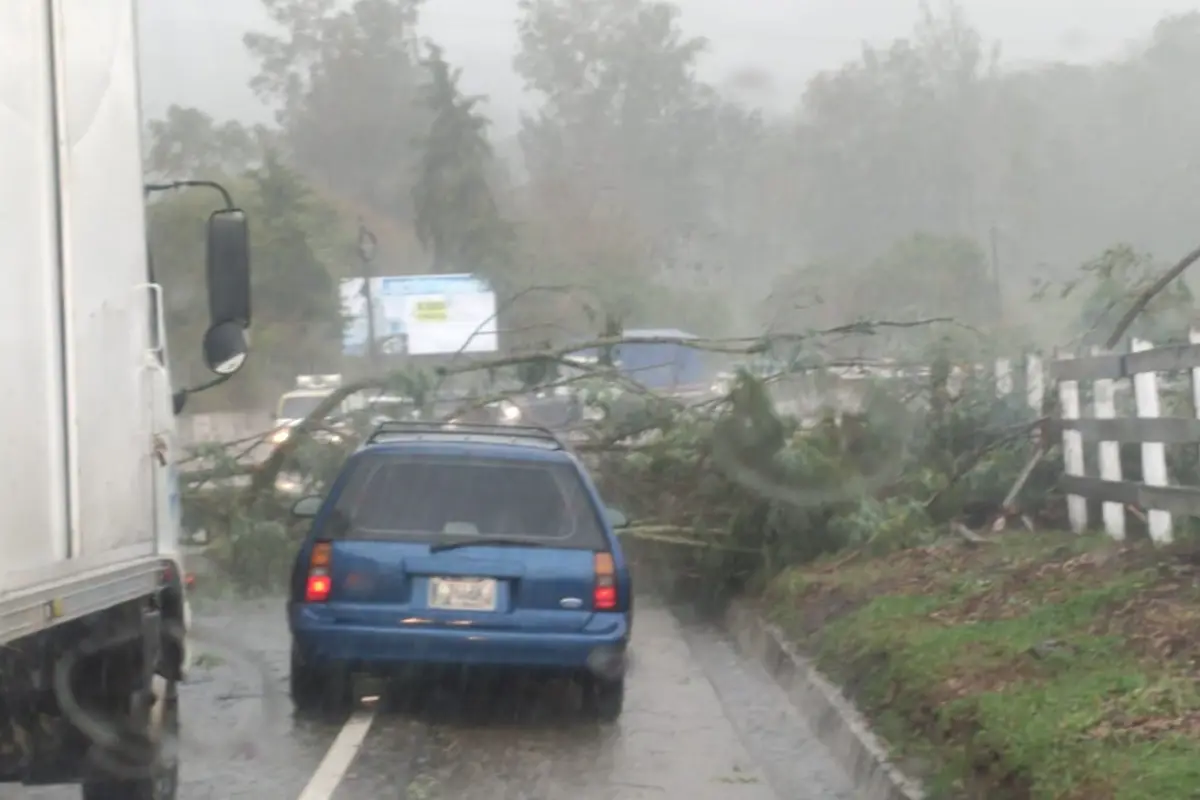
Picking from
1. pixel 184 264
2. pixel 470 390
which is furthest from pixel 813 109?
pixel 470 390

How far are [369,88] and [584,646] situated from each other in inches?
920

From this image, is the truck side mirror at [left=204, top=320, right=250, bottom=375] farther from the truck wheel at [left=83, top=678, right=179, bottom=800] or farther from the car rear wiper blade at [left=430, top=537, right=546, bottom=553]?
the car rear wiper blade at [left=430, top=537, right=546, bottom=553]

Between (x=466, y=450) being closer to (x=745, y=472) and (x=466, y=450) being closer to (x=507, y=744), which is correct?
(x=507, y=744)

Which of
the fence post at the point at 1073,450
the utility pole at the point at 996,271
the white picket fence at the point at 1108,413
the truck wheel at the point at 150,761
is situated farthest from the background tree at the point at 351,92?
the truck wheel at the point at 150,761

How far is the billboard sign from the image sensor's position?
26.7m

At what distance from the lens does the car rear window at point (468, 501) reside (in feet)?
30.5

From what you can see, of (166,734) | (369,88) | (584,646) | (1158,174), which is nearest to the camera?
(166,734)

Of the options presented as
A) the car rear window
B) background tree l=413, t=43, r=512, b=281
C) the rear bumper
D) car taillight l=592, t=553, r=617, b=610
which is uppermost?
background tree l=413, t=43, r=512, b=281

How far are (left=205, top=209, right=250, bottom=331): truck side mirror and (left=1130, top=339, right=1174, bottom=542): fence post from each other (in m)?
6.37

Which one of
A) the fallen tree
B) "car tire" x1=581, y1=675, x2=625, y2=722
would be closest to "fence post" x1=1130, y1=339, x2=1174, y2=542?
the fallen tree

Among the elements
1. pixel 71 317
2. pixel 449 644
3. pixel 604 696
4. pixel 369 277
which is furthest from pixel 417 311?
pixel 71 317

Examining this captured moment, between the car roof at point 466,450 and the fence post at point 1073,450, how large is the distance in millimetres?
5093

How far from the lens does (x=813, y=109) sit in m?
28.3

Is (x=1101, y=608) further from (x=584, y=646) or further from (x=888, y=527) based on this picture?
(x=888, y=527)
